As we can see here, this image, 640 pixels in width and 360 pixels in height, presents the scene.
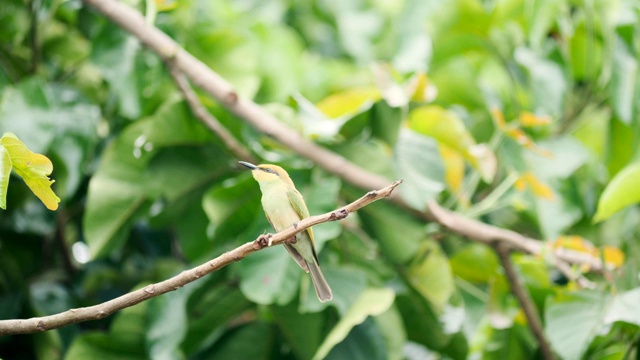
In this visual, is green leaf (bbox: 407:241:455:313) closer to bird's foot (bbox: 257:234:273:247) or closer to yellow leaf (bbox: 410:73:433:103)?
yellow leaf (bbox: 410:73:433:103)

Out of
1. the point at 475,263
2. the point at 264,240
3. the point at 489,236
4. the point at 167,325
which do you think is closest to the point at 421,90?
the point at 489,236

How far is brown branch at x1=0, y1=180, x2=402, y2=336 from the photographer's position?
3.17ft

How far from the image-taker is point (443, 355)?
7.29 feet

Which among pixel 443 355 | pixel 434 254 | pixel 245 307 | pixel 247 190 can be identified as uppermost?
pixel 247 190

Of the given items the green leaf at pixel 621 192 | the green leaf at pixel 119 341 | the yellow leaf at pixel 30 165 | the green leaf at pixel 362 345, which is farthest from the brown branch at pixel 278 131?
the yellow leaf at pixel 30 165

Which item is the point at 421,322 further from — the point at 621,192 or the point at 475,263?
the point at 621,192

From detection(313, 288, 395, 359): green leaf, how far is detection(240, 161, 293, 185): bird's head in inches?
21.0

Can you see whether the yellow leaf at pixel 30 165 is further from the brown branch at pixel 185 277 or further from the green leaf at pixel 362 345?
the green leaf at pixel 362 345

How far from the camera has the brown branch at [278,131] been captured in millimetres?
1997

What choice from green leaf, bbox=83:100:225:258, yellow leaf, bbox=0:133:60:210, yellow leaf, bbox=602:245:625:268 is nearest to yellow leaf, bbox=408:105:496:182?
yellow leaf, bbox=602:245:625:268

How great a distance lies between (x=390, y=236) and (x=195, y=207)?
0.53 m

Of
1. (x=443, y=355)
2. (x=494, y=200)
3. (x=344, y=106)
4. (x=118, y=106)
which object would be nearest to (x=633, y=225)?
(x=494, y=200)

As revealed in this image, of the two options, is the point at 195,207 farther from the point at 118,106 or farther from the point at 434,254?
the point at 434,254

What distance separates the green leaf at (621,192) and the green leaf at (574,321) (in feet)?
0.66
